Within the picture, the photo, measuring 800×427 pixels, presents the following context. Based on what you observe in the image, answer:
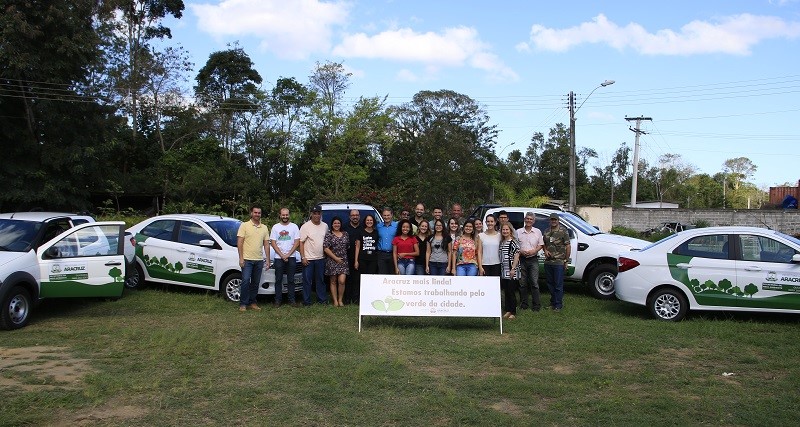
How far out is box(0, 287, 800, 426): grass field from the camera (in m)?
5.88

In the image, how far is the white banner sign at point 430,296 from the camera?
368 inches

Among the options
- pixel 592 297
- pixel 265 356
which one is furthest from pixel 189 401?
pixel 592 297

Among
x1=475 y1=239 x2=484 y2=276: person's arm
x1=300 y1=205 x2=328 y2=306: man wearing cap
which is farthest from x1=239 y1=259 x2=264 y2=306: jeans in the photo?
x1=475 y1=239 x2=484 y2=276: person's arm

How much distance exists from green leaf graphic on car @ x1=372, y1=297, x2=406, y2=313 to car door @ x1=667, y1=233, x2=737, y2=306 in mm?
4327

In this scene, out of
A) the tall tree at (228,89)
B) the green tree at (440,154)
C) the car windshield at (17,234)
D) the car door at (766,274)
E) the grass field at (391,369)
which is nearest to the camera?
the grass field at (391,369)

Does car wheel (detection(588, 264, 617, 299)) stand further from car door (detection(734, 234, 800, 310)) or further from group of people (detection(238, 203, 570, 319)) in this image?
car door (detection(734, 234, 800, 310))

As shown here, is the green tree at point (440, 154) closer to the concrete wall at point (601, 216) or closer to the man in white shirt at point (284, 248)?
the concrete wall at point (601, 216)

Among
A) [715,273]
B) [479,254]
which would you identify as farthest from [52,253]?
[715,273]

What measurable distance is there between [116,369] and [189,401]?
158 centimetres

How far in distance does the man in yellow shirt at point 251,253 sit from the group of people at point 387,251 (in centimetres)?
2

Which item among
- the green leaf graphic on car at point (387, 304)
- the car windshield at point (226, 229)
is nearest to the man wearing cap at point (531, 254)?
the green leaf graphic on car at point (387, 304)

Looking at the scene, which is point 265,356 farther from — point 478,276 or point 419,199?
point 419,199

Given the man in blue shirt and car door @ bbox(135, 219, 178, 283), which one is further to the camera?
car door @ bbox(135, 219, 178, 283)

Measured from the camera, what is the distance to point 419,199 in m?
25.4
